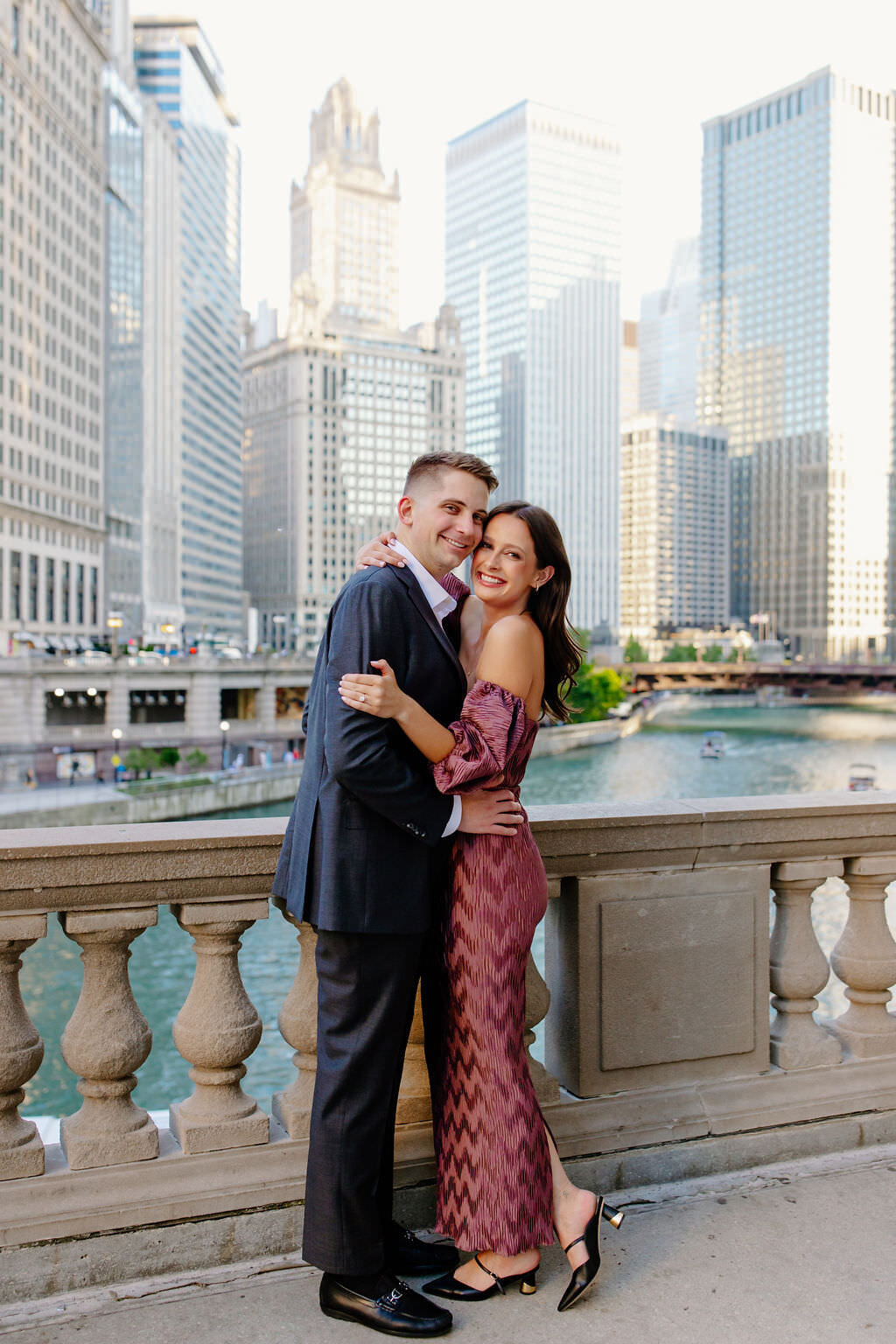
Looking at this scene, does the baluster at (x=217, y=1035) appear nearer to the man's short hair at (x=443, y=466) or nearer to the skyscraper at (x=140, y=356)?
the man's short hair at (x=443, y=466)

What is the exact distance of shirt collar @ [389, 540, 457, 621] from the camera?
9.78 feet

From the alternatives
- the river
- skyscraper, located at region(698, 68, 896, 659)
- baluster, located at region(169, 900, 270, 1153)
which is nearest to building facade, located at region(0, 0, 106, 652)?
the river

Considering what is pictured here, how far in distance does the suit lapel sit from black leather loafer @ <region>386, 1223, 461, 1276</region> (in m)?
1.60

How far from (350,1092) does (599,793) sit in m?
51.9

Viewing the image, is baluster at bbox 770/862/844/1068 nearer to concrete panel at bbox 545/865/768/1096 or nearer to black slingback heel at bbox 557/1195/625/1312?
concrete panel at bbox 545/865/768/1096

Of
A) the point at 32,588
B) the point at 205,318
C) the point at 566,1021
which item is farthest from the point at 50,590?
the point at 566,1021

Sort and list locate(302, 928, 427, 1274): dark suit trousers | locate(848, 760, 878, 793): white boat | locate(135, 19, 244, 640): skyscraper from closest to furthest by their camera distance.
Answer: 1. locate(302, 928, 427, 1274): dark suit trousers
2. locate(848, 760, 878, 793): white boat
3. locate(135, 19, 244, 640): skyscraper

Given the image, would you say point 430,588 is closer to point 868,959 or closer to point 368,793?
point 368,793

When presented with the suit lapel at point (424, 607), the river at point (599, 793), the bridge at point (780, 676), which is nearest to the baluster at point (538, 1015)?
the suit lapel at point (424, 607)

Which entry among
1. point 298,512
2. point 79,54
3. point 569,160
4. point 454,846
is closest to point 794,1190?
point 454,846

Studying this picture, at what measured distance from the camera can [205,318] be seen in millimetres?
149125

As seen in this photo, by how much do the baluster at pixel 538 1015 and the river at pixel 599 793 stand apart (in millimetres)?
5934

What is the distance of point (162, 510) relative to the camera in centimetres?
12619

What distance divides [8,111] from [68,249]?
11968 mm
